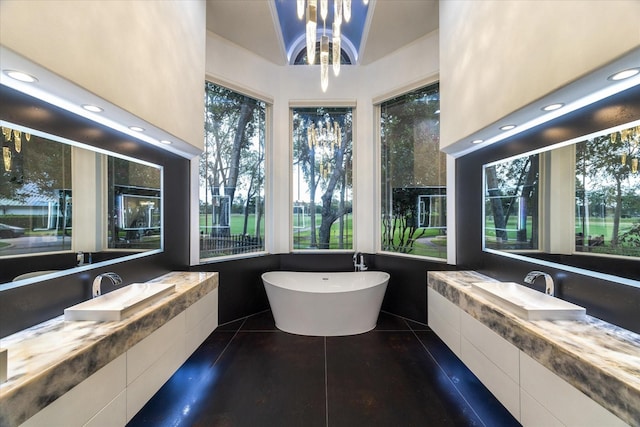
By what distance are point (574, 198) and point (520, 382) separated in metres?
1.21

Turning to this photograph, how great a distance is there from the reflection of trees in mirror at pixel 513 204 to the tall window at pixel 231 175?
281 centimetres

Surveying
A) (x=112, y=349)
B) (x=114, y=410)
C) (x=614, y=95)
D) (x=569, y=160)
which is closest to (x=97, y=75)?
(x=112, y=349)

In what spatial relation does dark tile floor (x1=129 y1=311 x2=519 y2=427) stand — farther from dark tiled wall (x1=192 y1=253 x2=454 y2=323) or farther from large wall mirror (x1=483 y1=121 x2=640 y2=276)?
large wall mirror (x1=483 y1=121 x2=640 y2=276)

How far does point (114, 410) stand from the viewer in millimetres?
1366

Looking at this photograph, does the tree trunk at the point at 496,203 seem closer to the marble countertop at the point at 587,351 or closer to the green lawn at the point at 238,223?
the marble countertop at the point at 587,351

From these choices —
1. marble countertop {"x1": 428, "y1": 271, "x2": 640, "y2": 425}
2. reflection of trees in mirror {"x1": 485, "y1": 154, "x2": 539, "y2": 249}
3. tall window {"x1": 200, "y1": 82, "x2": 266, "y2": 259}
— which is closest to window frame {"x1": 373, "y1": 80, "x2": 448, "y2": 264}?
reflection of trees in mirror {"x1": 485, "y1": 154, "x2": 539, "y2": 249}

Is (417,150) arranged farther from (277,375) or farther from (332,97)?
(277,375)

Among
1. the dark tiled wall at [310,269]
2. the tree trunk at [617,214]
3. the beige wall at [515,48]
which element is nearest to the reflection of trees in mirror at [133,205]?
the dark tiled wall at [310,269]

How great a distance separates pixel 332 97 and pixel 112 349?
366 centimetres

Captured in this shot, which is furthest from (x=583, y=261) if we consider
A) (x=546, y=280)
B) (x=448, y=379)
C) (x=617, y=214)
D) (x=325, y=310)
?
(x=325, y=310)

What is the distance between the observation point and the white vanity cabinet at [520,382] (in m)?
1.12

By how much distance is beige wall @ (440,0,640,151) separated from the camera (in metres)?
1.11

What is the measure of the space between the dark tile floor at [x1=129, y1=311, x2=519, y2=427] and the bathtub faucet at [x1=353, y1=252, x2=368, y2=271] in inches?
38.4

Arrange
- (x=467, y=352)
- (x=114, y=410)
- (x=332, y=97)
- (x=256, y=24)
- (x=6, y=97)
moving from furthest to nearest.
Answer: (x=332, y=97) → (x=256, y=24) → (x=467, y=352) → (x=114, y=410) → (x=6, y=97)
